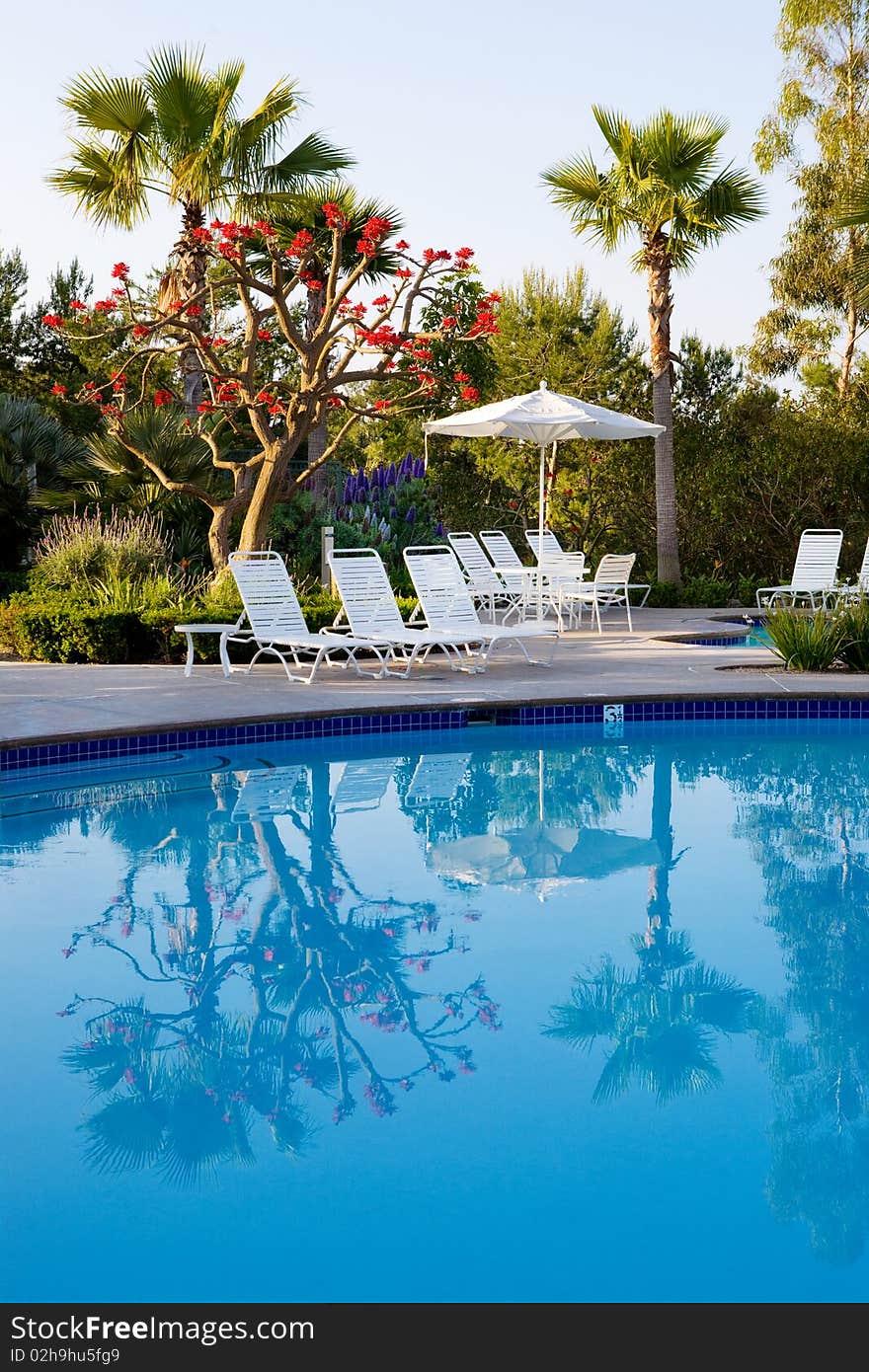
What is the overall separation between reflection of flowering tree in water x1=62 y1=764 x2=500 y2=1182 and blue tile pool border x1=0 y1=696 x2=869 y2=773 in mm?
1927

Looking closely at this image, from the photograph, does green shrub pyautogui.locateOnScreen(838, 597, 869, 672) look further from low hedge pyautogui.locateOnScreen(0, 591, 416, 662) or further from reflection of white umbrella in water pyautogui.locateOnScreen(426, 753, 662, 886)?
reflection of white umbrella in water pyautogui.locateOnScreen(426, 753, 662, 886)

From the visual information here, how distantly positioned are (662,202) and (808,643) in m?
8.06

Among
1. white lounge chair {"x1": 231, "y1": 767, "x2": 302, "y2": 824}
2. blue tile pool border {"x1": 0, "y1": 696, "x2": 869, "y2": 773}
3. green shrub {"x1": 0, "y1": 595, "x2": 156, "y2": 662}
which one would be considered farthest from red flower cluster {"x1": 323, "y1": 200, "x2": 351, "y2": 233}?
white lounge chair {"x1": 231, "y1": 767, "x2": 302, "y2": 824}

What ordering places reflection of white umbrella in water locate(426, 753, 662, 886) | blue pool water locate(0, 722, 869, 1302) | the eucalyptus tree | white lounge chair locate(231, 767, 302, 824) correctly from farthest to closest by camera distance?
the eucalyptus tree, white lounge chair locate(231, 767, 302, 824), reflection of white umbrella in water locate(426, 753, 662, 886), blue pool water locate(0, 722, 869, 1302)

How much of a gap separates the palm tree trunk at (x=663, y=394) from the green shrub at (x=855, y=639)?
22.1 ft

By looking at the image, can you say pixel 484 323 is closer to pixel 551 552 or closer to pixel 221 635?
pixel 221 635

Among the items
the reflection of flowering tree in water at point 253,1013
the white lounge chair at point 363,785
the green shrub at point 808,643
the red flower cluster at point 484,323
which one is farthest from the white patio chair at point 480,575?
the reflection of flowering tree in water at point 253,1013

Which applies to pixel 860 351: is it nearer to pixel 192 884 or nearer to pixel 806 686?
pixel 806 686

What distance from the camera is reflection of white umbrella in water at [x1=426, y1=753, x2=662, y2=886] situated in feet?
18.5

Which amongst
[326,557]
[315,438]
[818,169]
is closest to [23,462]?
[315,438]

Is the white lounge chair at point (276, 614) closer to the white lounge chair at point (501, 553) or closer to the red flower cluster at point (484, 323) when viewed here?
the red flower cluster at point (484, 323)

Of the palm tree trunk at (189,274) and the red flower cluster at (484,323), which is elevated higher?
the palm tree trunk at (189,274)

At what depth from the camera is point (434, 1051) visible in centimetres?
373

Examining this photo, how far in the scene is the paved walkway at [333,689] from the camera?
8.04m
